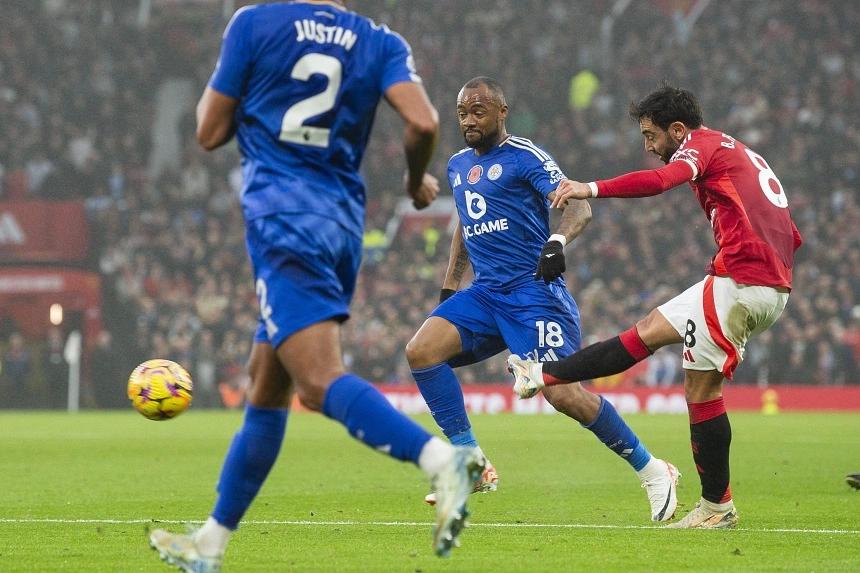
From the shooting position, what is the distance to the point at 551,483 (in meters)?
10.4

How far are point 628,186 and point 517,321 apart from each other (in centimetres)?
177

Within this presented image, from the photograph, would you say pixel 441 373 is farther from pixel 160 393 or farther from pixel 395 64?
pixel 395 64

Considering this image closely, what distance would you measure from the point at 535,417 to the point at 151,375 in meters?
15.0

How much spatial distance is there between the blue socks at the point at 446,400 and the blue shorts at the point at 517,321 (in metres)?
0.20

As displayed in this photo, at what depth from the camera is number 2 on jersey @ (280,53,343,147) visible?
501 cm

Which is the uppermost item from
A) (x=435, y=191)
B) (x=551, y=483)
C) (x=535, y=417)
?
(x=435, y=191)

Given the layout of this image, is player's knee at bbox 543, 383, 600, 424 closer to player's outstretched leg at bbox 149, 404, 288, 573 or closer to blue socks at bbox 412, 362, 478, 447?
blue socks at bbox 412, 362, 478, 447

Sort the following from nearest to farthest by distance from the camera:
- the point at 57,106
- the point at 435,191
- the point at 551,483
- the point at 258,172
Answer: the point at 258,172 < the point at 435,191 < the point at 551,483 < the point at 57,106

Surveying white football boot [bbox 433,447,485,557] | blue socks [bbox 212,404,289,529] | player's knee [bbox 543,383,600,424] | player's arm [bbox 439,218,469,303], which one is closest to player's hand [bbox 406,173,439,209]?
blue socks [bbox 212,404,289,529]

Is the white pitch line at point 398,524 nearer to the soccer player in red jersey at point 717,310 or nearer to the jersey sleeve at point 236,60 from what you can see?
the soccer player in red jersey at point 717,310

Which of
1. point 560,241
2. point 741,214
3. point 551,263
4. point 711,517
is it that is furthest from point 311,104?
point 711,517

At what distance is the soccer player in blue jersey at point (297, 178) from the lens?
4.82 m

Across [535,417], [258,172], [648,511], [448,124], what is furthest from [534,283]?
[448,124]

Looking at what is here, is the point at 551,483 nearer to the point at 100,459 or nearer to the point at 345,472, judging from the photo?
the point at 345,472
